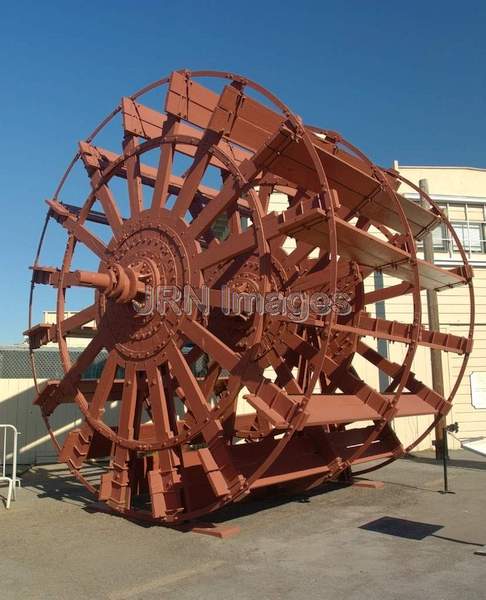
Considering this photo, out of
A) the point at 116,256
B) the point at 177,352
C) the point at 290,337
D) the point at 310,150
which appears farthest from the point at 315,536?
the point at 116,256

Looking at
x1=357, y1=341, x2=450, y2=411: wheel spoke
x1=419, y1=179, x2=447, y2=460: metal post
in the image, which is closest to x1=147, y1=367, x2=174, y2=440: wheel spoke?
x1=357, y1=341, x2=450, y2=411: wheel spoke

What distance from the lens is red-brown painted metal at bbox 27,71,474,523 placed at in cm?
619

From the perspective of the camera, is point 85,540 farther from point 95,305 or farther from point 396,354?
point 396,354

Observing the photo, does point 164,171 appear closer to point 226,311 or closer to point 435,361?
point 226,311

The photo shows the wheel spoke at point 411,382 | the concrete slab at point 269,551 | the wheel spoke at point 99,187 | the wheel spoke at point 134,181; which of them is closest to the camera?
the concrete slab at point 269,551

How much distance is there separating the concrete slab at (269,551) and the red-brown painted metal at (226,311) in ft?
1.59

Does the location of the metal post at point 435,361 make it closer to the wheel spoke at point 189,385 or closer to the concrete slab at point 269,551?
the concrete slab at point 269,551

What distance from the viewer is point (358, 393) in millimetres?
8031

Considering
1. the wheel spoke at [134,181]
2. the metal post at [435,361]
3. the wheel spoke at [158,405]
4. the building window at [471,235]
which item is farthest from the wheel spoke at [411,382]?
the building window at [471,235]

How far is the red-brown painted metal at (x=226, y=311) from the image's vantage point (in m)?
6.19

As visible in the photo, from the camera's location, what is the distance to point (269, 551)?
18.3ft

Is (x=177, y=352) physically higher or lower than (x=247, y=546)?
higher

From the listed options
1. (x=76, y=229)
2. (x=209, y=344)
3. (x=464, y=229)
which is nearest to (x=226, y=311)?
(x=209, y=344)

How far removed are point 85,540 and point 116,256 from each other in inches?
146
